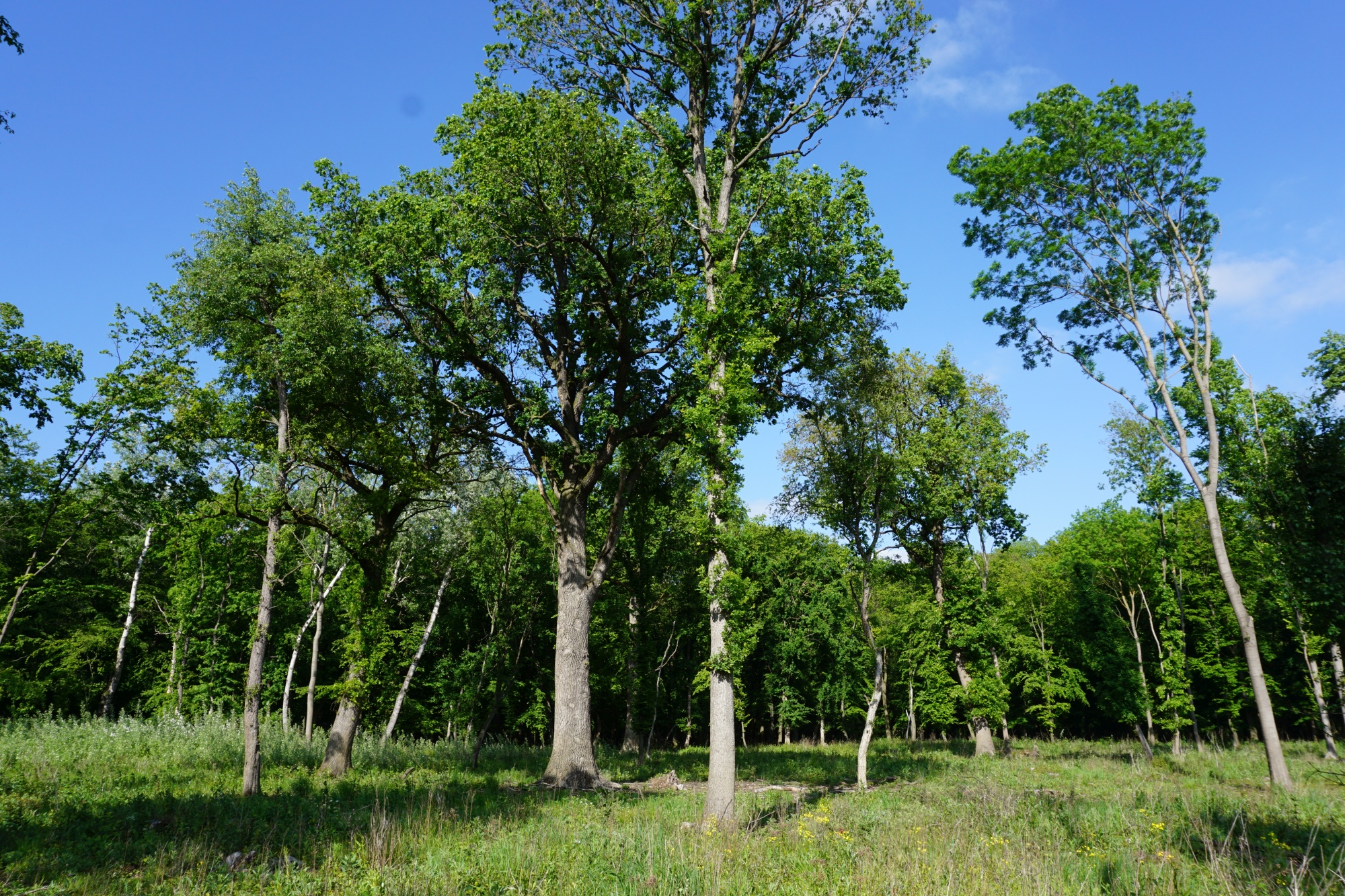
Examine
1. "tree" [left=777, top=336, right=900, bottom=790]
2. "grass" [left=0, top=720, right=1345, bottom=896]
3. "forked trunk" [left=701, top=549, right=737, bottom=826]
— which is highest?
"tree" [left=777, top=336, right=900, bottom=790]

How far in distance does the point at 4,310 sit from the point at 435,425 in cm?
784

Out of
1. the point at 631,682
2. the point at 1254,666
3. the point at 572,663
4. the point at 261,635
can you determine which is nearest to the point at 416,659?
the point at 631,682

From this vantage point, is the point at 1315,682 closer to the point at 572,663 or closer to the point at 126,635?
the point at 572,663

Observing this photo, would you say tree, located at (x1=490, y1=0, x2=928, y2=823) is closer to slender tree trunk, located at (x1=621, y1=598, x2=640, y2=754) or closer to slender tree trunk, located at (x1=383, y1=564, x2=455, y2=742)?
slender tree trunk, located at (x1=621, y1=598, x2=640, y2=754)

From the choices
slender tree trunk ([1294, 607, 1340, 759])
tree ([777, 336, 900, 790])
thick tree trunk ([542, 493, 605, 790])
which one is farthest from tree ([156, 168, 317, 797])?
slender tree trunk ([1294, 607, 1340, 759])

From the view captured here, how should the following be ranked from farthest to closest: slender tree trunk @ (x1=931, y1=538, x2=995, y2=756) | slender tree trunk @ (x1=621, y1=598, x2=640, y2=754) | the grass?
slender tree trunk @ (x1=931, y1=538, x2=995, y2=756) → slender tree trunk @ (x1=621, y1=598, x2=640, y2=754) → the grass

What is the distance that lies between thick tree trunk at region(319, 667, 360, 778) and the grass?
75cm

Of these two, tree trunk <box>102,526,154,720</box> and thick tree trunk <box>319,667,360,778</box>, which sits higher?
tree trunk <box>102,526,154,720</box>

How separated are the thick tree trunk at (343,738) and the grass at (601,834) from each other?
75cm

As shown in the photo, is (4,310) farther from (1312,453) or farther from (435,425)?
(1312,453)

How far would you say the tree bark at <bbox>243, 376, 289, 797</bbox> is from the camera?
11.8 metres

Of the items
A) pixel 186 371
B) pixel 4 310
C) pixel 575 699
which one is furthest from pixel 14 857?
pixel 575 699

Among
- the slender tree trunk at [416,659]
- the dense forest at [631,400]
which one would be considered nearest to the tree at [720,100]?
the dense forest at [631,400]

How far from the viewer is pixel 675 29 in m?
13.5
